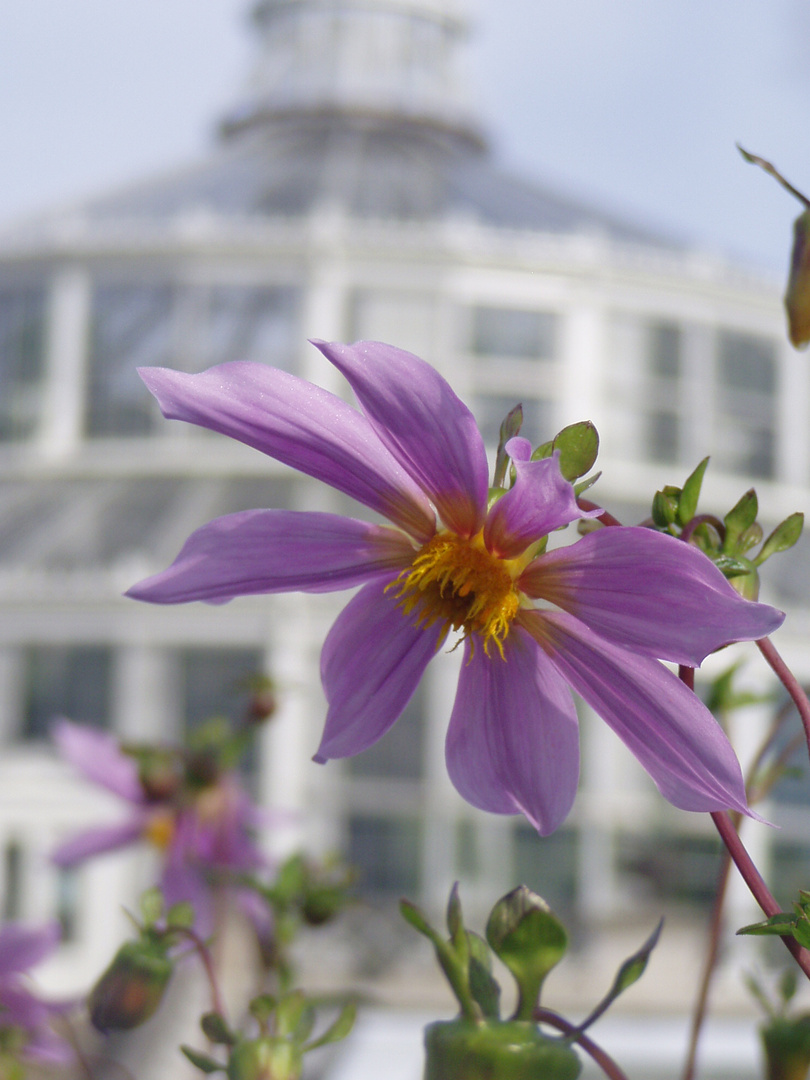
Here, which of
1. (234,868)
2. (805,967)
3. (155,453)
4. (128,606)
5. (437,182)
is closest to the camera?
(805,967)

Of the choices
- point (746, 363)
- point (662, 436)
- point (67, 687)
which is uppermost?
point (746, 363)

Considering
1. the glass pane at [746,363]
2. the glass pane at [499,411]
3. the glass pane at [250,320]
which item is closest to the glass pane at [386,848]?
the glass pane at [499,411]

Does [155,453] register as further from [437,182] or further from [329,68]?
[329,68]

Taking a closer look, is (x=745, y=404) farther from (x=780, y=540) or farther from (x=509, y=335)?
(x=780, y=540)

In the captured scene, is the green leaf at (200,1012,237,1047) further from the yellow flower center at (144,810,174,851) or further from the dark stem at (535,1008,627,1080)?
the yellow flower center at (144,810,174,851)

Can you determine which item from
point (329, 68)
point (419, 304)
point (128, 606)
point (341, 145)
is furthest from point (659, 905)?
point (329, 68)

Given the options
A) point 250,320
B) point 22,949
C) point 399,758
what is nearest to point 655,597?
point 22,949

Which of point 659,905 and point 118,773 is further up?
point 118,773
